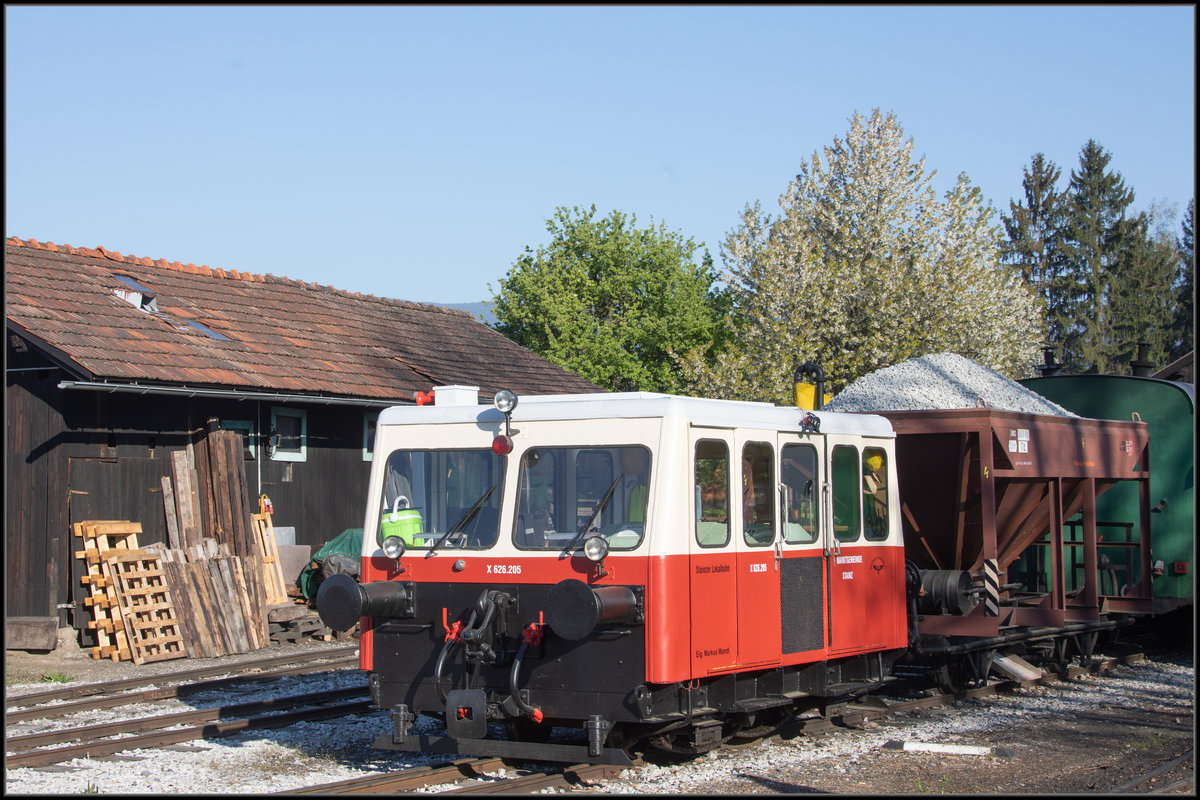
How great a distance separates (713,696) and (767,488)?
5.17 ft

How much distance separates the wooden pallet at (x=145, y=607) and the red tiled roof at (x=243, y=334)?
8.13 feet

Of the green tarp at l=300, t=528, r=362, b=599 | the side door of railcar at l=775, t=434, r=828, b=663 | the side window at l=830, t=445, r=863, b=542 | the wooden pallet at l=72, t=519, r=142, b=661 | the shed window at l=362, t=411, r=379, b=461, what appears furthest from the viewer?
the shed window at l=362, t=411, r=379, b=461

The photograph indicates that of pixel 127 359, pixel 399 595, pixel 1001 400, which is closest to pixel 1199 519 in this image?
pixel 1001 400

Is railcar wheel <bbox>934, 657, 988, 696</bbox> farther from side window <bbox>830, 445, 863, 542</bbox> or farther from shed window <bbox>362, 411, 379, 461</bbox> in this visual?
shed window <bbox>362, 411, 379, 461</bbox>

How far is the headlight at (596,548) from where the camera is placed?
7.95m

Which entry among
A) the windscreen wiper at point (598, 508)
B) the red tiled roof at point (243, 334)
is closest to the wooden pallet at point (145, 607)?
the red tiled roof at point (243, 334)

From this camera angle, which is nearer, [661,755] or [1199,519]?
[661,755]

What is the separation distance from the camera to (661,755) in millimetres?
9188

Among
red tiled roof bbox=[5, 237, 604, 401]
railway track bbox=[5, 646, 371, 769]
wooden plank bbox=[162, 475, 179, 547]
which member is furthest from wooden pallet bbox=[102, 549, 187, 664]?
red tiled roof bbox=[5, 237, 604, 401]

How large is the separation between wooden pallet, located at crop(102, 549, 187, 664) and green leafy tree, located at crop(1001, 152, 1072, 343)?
54726 millimetres

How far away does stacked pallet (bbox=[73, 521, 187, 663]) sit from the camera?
15.9m

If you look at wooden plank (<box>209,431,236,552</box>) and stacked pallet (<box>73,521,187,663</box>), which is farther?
wooden plank (<box>209,431,236,552</box>)

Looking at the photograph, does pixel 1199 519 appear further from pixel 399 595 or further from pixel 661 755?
pixel 399 595

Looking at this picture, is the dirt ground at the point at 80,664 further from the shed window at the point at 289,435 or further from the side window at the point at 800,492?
the side window at the point at 800,492
